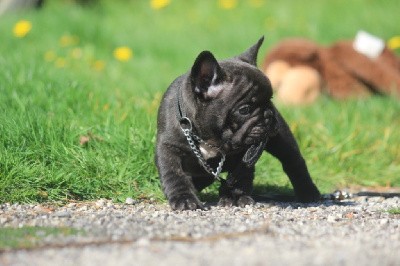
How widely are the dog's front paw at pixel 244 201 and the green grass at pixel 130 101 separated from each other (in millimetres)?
520

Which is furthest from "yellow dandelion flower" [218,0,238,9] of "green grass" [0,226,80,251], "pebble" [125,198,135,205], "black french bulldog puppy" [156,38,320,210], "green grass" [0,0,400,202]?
"green grass" [0,226,80,251]

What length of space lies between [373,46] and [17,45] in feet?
12.4

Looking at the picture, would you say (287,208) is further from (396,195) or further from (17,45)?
(17,45)

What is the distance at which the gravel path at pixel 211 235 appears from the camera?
10.6 feet

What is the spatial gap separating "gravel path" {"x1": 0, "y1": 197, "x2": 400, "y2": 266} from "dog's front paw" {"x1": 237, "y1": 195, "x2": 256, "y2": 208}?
0.22 feet

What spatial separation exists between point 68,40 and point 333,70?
2.91 m

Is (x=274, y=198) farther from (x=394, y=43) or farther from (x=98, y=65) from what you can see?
(x=394, y=43)

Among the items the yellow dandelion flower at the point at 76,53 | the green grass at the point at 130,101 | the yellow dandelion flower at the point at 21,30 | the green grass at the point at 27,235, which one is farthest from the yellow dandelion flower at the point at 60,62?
the green grass at the point at 27,235

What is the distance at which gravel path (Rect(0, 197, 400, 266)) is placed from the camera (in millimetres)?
3223

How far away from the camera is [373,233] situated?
391 centimetres

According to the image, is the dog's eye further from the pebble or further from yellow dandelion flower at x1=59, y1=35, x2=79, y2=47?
yellow dandelion flower at x1=59, y1=35, x2=79, y2=47

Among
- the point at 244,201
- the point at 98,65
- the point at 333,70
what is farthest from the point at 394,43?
the point at 244,201

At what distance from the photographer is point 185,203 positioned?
4.65 meters

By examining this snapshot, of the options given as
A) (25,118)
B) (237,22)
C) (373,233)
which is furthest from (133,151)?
(237,22)
